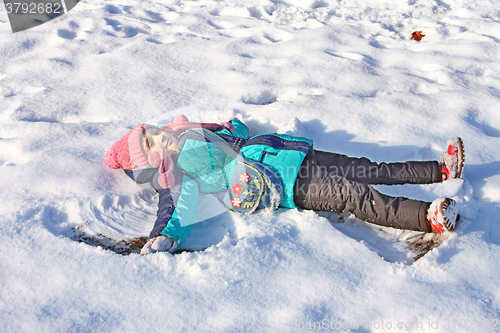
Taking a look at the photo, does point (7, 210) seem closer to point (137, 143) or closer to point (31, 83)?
point (137, 143)

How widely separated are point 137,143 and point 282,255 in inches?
39.3

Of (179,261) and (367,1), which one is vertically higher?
(367,1)

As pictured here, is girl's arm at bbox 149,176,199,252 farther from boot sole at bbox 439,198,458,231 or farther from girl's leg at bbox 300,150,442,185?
boot sole at bbox 439,198,458,231

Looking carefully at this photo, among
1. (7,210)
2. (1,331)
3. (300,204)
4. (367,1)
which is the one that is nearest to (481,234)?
(300,204)

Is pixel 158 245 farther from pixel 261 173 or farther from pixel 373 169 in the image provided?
pixel 373 169

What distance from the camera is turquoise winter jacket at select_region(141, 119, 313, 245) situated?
1.72 meters

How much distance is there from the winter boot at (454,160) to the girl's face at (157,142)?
1494 mm

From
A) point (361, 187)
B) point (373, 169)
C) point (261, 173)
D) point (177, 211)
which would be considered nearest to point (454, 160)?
point (373, 169)

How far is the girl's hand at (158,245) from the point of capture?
1.48m

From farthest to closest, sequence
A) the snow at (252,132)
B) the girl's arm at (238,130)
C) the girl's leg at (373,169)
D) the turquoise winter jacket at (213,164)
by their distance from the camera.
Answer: the girl's arm at (238,130), the girl's leg at (373,169), the turquoise winter jacket at (213,164), the snow at (252,132)

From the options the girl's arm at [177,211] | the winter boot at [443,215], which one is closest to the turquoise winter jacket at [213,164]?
the girl's arm at [177,211]

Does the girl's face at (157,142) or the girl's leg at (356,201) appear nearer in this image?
the girl's leg at (356,201)

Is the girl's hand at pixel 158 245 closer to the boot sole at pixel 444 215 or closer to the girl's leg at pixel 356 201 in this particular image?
the girl's leg at pixel 356 201

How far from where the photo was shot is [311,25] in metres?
3.75
